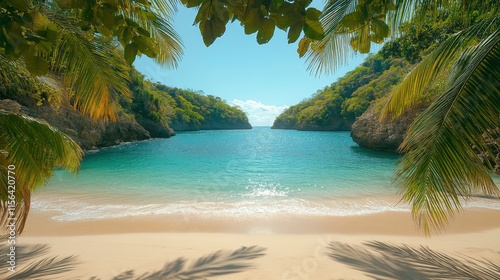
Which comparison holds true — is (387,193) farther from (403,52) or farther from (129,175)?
(129,175)

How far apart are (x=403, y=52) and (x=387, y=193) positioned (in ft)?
17.6

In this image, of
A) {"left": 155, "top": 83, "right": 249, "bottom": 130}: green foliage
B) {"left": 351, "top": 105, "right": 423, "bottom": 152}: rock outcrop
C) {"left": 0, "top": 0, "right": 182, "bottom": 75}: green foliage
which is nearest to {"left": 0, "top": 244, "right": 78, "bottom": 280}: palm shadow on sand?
{"left": 0, "top": 0, "right": 182, "bottom": 75}: green foliage

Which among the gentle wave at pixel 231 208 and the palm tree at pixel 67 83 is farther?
the gentle wave at pixel 231 208

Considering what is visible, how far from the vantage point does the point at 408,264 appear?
362 cm

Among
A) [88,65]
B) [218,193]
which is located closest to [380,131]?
[218,193]

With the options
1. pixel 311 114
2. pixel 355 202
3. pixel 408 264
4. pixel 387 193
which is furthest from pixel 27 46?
pixel 311 114

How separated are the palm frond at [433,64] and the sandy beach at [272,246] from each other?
227cm

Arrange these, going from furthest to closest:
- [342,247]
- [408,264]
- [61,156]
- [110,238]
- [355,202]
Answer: [355,202] < [110,238] < [342,247] < [408,264] < [61,156]

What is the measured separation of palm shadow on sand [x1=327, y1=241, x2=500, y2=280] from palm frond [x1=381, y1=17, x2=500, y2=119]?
2204 millimetres

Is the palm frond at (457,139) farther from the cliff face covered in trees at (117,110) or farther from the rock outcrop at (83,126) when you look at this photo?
the rock outcrop at (83,126)

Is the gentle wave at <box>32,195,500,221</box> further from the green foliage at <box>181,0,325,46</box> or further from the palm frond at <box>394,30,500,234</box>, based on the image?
the green foliage at <box>181,0,325,46</box>

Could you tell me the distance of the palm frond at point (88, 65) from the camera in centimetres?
311

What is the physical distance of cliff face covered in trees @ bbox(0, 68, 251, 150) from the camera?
5.86m

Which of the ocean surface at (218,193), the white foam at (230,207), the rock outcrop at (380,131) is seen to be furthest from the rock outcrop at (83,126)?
the rock outcrop at (380,131)
